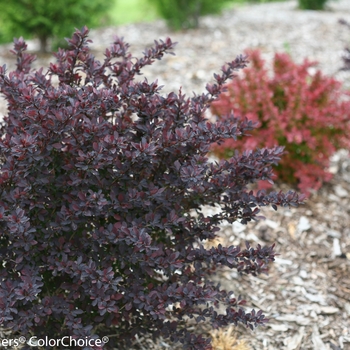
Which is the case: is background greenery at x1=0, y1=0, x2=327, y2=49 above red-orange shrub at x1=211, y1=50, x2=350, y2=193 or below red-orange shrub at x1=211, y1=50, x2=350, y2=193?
above

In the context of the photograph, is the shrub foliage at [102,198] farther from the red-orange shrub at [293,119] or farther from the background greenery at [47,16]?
the background greenery at [47,16]

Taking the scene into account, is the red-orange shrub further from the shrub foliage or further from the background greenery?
the background greenery

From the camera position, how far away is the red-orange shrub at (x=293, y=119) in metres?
3.81

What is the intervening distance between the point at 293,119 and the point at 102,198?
2357 millimetres

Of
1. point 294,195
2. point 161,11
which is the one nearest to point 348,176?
point 294,195

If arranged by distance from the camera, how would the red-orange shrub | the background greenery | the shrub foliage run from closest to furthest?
the shrub foliage, the red-orange shrub, the background greenery

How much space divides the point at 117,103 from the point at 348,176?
299 cm

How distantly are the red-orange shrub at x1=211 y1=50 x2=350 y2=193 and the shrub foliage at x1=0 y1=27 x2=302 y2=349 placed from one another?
5.42 ft

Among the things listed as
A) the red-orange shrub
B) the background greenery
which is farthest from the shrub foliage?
the background greenery

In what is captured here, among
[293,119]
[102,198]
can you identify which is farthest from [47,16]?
[102,198]

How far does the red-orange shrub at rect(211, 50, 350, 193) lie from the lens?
3.81m

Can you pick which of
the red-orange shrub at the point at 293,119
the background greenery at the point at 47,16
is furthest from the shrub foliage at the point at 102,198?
the background greenery at the point at 47,16

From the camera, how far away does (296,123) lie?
386 centimetres

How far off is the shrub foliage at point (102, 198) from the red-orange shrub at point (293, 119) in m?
1.65
